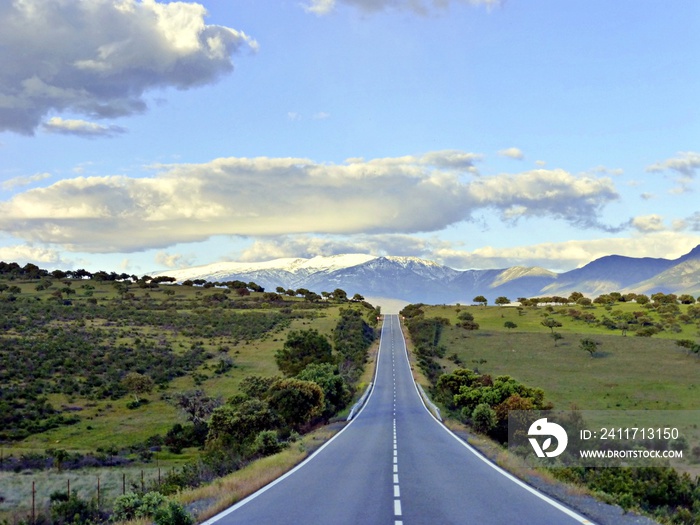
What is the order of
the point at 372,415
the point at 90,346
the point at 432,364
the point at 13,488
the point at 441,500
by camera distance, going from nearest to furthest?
1. the point at 441,500
2. the point at 13,488
3. the point at 372,415
4. the point at 90,346
5. the point at 432,364

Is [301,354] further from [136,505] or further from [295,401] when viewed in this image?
[136,505]

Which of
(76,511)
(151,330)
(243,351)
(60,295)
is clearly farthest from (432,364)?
(76,511)

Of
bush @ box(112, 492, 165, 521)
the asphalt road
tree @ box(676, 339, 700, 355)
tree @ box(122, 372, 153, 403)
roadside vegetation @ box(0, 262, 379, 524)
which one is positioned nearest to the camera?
the asphalt road

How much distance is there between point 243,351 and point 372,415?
4745 cm

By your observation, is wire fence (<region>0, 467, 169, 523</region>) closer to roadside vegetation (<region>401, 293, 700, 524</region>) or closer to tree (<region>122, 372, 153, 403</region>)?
roadside vegetation (<region>401, 293, 700, 524</region>)

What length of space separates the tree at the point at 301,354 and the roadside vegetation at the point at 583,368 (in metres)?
13.0

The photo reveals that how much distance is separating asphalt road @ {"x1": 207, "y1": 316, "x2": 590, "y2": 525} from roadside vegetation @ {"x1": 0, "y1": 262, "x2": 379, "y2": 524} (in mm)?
1944

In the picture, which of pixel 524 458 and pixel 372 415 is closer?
pixel 524 458

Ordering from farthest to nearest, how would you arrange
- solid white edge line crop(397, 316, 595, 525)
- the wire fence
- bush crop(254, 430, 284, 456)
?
bush crop(254, 430, 284, 456) → the wire fence → solid white edge line crop(397, 316, 595, 525)

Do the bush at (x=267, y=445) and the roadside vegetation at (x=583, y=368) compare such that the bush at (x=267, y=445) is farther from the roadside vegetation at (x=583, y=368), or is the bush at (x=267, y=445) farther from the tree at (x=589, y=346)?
the tree at (x=589, y=346)

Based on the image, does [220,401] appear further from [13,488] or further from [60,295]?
[60,295]

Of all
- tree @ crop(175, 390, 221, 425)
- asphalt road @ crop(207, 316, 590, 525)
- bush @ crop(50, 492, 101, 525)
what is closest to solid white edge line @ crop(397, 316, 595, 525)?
asphalt road @ crop(207, 316, 590, 525)

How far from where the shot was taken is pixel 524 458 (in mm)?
24797
